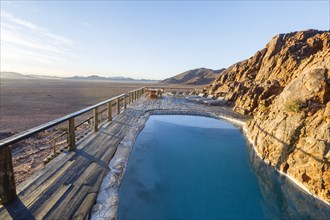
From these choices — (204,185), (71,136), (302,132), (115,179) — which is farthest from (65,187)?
(302,132)

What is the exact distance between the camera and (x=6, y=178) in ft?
10.8

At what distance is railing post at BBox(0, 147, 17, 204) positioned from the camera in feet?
10.5

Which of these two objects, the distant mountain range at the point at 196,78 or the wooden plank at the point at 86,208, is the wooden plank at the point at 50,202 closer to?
the wooden plank at the point at 86,208

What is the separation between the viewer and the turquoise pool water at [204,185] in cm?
473

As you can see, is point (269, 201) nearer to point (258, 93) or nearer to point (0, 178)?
point (0, 178)

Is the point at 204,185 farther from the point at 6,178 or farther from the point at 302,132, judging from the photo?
the point at 6,178

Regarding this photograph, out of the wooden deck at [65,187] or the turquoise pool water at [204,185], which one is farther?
the turquoise pool water at [204,185]

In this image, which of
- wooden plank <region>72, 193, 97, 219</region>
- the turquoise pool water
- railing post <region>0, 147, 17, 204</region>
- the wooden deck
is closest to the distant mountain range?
the turquoise pool water

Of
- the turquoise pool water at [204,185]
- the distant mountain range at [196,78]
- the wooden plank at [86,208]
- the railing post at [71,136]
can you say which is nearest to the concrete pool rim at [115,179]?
the wooden plank at [86,208]

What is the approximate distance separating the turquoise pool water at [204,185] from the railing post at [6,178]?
6.26 feet

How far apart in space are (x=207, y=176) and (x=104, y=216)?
3.73 m

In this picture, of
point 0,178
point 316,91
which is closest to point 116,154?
point 0,178

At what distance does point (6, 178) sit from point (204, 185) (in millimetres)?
4581

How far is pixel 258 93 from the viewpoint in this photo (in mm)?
15953
